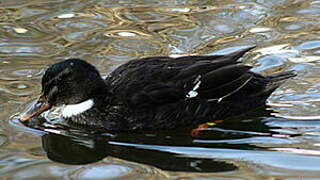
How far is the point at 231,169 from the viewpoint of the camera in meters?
6.05

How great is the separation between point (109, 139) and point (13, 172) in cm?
110

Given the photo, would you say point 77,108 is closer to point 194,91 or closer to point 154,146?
point 154,146

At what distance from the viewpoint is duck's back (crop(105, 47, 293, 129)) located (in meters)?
7.07

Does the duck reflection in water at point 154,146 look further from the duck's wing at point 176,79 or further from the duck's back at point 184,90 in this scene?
the duck's wing at point 176,79

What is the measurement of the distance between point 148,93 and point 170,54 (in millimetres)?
2144

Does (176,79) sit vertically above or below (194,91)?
above

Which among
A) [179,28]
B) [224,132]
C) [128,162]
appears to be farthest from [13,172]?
[179,28]

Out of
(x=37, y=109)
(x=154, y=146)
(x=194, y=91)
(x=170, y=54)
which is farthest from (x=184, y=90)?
(x=170, y=54)

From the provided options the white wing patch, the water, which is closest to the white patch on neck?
the water

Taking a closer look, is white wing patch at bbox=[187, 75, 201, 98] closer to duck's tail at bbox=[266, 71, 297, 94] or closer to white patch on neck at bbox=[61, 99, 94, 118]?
duck's tail at bbox=[266, 71, 297, 94]

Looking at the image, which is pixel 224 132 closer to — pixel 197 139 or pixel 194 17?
pixel 197 139

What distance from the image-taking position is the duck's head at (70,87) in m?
7.09

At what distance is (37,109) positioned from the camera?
7223mm

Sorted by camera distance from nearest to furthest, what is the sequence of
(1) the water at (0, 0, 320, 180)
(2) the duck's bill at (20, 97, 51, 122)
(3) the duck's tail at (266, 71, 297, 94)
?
(1) the water at (0, 0, 320, 180) < (2) the duck's bill at (20, 97, 51, 122) < (3) the duck's tail at (266, 71, 297, 94)
